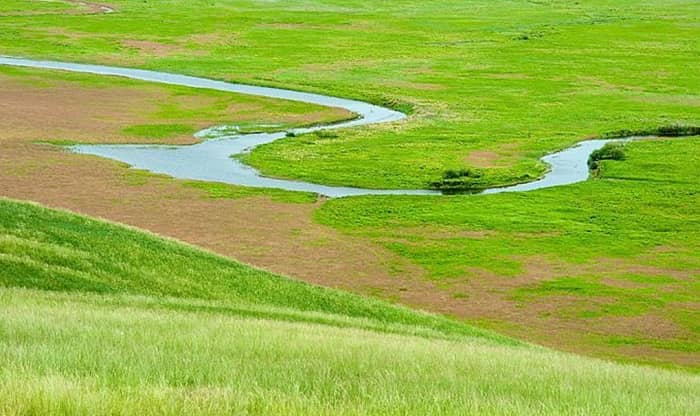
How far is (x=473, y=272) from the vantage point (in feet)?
132

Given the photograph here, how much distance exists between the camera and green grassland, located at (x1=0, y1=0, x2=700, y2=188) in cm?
6450

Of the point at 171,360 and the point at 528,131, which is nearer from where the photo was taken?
the point at 171,360

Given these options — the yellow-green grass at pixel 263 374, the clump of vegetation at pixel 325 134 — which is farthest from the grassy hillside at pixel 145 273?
the clump of vegetation at pixel 325 134

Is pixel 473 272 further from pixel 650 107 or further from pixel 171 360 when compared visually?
pixel 650 107

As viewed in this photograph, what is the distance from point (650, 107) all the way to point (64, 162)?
148 feet

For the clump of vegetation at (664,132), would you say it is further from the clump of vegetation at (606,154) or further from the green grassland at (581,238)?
the green grassland at (581,238)

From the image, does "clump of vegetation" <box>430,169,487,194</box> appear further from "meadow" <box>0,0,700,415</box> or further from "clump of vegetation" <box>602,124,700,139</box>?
"clump of vegetation" <box>602,124,700,139</box>

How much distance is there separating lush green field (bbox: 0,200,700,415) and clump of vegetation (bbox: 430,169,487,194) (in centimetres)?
2666

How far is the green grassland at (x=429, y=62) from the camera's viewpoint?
64.5 meters

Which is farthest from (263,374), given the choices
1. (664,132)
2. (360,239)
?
(664,132)

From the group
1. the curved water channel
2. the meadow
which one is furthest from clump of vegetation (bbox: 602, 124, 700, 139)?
the curved water channel

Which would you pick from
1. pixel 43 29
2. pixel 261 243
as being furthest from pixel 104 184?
pixel 43 29

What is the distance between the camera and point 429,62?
343 feet

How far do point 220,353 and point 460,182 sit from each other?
43650 millimetres
